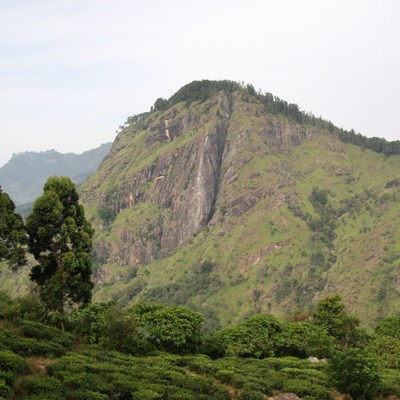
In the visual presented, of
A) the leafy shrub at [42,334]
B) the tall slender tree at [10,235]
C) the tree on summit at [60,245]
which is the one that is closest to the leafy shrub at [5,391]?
the leafy shrub at [42,334]

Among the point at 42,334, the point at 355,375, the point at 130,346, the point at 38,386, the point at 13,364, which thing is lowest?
the point at 130,346

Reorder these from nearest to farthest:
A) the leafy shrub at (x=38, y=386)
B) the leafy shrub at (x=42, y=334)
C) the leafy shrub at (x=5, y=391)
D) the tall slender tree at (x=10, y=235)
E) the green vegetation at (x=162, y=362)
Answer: the leafy shrub at (x=5, y=391)
the leafy shrub at (x=38, y=386)
the green vegetation at (x=162, y=362)
the leafy shrub at (x=42, y=334)
the tall slender tree at (x=10, y=235)

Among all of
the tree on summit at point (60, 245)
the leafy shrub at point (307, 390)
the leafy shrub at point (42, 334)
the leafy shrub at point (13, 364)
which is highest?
the tree on summit at point (60, 245)

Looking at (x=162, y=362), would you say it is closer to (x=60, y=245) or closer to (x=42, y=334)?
(x=42, y=334)

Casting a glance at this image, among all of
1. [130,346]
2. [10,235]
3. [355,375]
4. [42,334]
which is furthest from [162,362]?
[10,235]

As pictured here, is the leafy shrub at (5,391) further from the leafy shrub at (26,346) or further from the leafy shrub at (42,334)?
the leafy shrub at (42,334)

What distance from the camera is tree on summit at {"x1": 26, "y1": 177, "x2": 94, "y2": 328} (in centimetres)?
4575

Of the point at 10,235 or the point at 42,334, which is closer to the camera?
the point at 42,334

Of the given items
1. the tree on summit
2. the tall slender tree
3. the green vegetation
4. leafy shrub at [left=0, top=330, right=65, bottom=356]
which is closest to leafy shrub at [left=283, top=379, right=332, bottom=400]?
the green vegetation

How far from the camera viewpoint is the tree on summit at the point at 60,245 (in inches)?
1801

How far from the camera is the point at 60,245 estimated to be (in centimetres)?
4675

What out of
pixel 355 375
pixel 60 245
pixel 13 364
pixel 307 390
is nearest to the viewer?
pixel 13 364

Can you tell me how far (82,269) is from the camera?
47.3m

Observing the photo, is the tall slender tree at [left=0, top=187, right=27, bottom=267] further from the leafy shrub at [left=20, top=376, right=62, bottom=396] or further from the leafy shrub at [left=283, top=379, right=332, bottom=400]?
the leafy shrub at [left=283, top=379, right=332, bottom=400]
